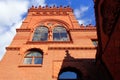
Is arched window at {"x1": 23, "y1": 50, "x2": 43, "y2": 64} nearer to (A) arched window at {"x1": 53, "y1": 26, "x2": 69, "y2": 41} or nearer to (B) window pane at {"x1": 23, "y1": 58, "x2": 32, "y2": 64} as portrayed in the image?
(B) window pane at {"x1": 23, "y1": 58, "x2": 32, "y2": 64}

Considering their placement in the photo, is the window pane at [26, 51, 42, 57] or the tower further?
the window pane at [26, 51, 42, 57]

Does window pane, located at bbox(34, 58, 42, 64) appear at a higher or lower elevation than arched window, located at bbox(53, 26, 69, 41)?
lower

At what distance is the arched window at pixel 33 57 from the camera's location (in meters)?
16.4

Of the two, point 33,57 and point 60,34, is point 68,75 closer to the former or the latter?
point 33,57

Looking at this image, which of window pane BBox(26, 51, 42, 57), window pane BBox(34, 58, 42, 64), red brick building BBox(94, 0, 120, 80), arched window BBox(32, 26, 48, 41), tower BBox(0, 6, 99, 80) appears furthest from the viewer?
arched window BBox(32, 26, 48, 41)

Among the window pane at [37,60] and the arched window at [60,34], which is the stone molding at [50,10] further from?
the window pane at [37,60]

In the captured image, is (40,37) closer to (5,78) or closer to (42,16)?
(42,16)

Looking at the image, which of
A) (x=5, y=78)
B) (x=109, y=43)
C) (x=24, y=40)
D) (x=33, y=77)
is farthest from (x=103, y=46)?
(x=24, y=40)

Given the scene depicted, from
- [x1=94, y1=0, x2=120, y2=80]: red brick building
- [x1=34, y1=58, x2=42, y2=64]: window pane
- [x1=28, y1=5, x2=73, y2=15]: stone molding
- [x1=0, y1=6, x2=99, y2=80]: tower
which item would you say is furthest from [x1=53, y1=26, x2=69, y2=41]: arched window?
[x1=94, y1=0, x2=120, y2=80]: red brick building

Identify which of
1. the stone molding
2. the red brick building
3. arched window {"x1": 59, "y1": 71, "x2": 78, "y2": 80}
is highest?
the stone molding

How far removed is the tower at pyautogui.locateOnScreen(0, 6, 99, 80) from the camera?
15.1m

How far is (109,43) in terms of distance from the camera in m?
11.7

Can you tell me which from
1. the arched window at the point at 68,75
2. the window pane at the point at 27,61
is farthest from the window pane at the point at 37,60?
the arched window at the point at 68,75

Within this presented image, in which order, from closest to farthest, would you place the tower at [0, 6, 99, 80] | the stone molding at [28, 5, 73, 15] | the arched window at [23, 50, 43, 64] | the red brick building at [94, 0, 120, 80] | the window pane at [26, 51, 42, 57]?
the red brick building at [94, 0, 120, 80]
the tower at [0, 6, 99, 80]
the arched window at [23, 50, 43, 64]
the window pane at [26, 51, 42, 57]
the stone molding at [28, 5, 73, 15]
